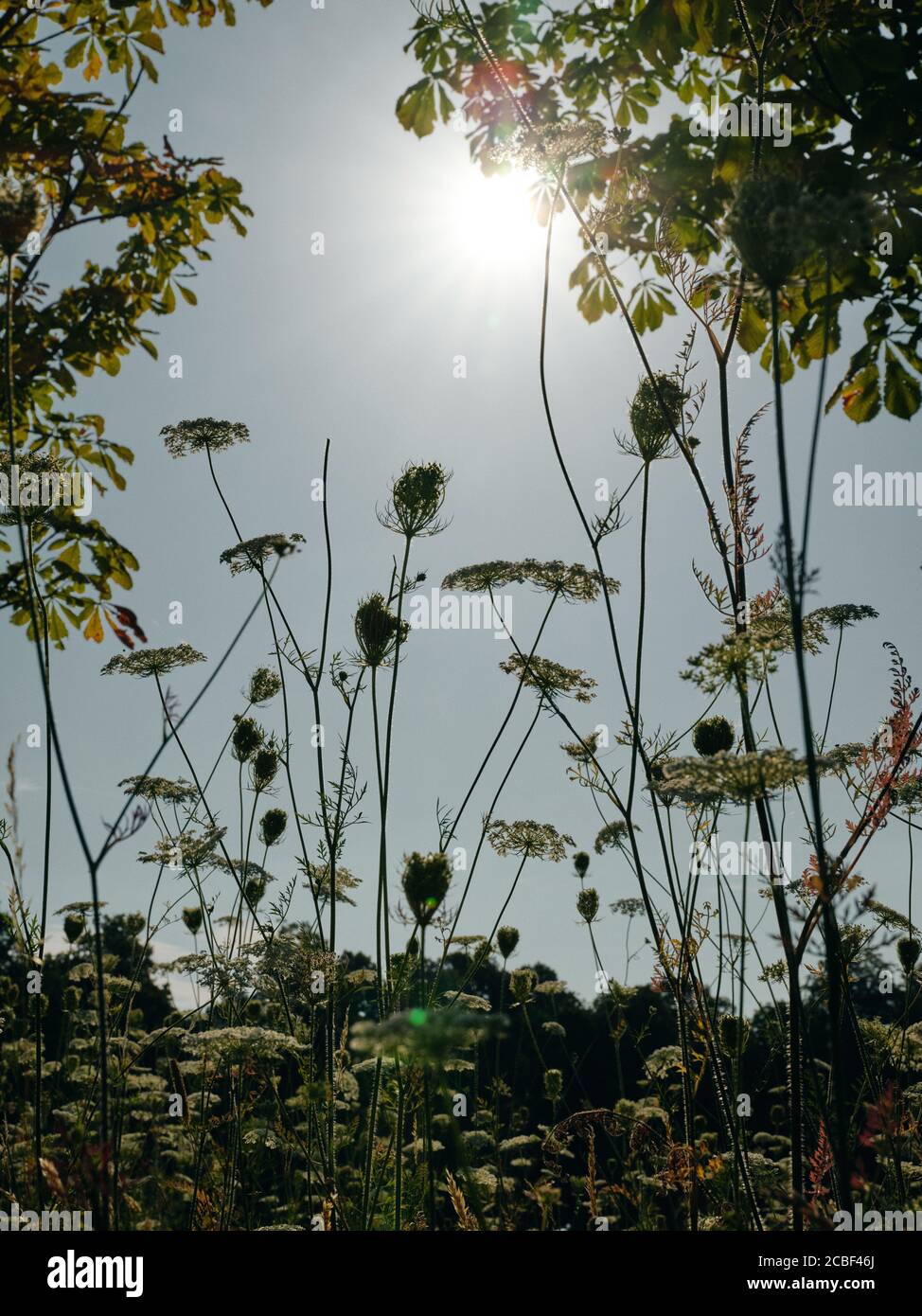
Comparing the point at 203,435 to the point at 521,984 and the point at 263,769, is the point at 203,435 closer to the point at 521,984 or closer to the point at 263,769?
the point at 263,769

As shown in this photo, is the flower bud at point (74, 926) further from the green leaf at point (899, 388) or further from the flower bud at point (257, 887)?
the green leaf at point (899, 388)

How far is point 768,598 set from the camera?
7.83 ft

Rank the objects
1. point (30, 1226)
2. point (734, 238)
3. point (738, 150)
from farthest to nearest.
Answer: point (738, 150) < point (30, 1226) < point (734, 238)

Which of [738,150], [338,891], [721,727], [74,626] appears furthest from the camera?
[74,626]

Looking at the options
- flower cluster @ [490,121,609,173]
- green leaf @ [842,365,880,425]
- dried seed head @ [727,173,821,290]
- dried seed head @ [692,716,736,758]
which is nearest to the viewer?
dried seed head @ [727,173,821,290]

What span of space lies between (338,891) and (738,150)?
375 centimetres

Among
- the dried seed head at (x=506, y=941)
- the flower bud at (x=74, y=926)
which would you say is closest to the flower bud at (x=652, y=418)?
the dried seed head at (x=506, y=941)

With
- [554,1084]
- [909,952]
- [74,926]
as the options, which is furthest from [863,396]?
[74,926]

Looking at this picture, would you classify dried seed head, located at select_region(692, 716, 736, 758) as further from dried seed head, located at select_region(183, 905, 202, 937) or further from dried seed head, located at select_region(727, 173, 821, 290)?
dried seed head, located at select_region(183, 905, 202, 937)

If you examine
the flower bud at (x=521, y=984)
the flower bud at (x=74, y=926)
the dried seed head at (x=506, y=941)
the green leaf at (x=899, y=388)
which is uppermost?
the green leaf at (x=899, y=388)

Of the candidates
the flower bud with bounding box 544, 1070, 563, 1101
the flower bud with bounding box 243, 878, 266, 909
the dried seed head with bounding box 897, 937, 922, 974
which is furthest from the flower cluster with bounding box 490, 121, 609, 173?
the flower bud with bounding box 544, 1070, 563, 1101

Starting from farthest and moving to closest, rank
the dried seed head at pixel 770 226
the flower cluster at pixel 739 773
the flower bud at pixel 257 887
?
the flower bud at pixel 257 887 → the flower cluster at pixel 739 773 → the dried seed head at pixel 770 226
